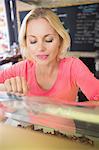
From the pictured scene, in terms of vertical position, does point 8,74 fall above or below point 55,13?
below

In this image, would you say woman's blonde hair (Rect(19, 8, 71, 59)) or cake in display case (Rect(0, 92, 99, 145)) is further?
woman's blonde hair (Rect(19, 8, 71, 59))

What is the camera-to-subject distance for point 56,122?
229mm

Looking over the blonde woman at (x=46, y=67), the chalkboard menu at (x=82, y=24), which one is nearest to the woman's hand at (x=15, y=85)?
the blonde woman at (x=46, y=67)

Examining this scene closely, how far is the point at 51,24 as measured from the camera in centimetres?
33

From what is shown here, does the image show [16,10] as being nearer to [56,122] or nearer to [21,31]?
[21,31]

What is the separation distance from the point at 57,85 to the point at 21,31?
119mm

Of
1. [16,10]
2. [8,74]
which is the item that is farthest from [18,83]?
[16,10]

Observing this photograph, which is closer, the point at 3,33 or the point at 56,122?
the point at 56,122

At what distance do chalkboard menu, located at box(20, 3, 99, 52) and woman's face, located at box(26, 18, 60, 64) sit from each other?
1.6 inches

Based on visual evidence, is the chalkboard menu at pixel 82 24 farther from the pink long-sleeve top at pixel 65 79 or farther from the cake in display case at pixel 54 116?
the cake in display case at pixel 54 116

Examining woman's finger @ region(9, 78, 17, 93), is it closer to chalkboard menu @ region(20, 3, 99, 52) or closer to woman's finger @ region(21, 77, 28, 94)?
woman's finger @ region(21, 77, 28, 94)

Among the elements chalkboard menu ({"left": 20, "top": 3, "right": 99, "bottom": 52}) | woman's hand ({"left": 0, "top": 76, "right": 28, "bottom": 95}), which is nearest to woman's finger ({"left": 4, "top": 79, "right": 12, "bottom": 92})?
woman's hand ({"left": 0, "top": 76, "right": 28, "bottom": 95})

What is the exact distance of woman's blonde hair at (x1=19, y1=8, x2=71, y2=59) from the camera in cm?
33

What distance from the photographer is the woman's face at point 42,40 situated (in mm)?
330
